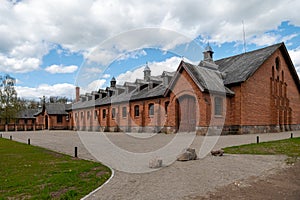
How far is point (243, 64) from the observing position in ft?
92.2

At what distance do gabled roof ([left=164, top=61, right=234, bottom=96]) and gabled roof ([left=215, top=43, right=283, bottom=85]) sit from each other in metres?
0.96

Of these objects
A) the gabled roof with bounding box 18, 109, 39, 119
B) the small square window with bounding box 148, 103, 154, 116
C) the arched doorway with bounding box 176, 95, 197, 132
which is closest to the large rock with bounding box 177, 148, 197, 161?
the arched doorway with bounding box 176, 95, 197, 132

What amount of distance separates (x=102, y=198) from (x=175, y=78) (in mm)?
21646

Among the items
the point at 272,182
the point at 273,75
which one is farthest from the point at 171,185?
the point at 273,75

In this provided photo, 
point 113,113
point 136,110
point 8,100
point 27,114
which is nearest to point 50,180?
point 136,110

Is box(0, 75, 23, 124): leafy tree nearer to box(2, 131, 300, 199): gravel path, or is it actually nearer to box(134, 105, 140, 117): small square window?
box(134, 105, 140, 117): small square window

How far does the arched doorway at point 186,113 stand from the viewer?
26.0 metres

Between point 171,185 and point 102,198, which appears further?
point 171,185

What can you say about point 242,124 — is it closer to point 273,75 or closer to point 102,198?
point 273,75

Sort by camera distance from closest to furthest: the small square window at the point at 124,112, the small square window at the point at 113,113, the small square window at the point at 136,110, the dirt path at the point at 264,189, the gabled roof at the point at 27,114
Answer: the dirt path at the point at 264,189, the small square window at the point at 136,110, the small square window at the point at 124,112, the small square window at the point at 113,113, the gabled roof at the point at 27,114

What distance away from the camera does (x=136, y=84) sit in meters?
37.8

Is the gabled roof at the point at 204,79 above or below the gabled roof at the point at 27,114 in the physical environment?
above

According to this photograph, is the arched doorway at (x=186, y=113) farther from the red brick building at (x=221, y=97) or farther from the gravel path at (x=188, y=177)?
the gravel path at (x=188, y=177)

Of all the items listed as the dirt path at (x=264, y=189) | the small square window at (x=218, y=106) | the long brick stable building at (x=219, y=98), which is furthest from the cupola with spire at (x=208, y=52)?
the dirt path at (x=264, y=189)
